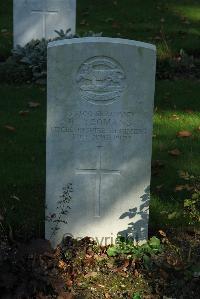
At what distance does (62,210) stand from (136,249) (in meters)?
0.57

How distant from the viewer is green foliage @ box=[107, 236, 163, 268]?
4793 mm

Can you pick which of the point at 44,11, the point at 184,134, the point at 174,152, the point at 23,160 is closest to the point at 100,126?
the point at 23,160

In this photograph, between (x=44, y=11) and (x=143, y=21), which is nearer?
(x=44, y=11)

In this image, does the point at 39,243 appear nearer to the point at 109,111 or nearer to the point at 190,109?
the point at 109,111

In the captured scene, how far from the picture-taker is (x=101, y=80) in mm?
4652

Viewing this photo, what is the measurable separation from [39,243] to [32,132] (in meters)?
2.81

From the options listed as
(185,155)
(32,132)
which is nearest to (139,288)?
(185,155)

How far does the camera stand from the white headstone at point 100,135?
15.0ft

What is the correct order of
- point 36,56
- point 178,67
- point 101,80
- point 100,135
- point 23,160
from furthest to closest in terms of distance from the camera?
1. point 178,67
2. point 36,56
3. point 23,160
4. point 100,135
5. point 101,80

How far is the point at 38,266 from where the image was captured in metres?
4.42

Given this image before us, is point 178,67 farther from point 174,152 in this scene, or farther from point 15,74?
point 174,152

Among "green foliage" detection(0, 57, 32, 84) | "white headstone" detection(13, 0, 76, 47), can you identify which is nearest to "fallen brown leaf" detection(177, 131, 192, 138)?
"green foliage" detection(0, 57, 32, 84)

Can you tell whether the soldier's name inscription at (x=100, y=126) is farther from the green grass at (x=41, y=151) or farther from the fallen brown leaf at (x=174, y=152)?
the fallen brown leaf at (x=174, y=152)

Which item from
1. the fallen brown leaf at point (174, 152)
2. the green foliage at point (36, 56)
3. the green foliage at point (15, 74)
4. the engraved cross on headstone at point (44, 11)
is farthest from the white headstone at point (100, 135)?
the engraved cross on headstone at point (44, 11)
